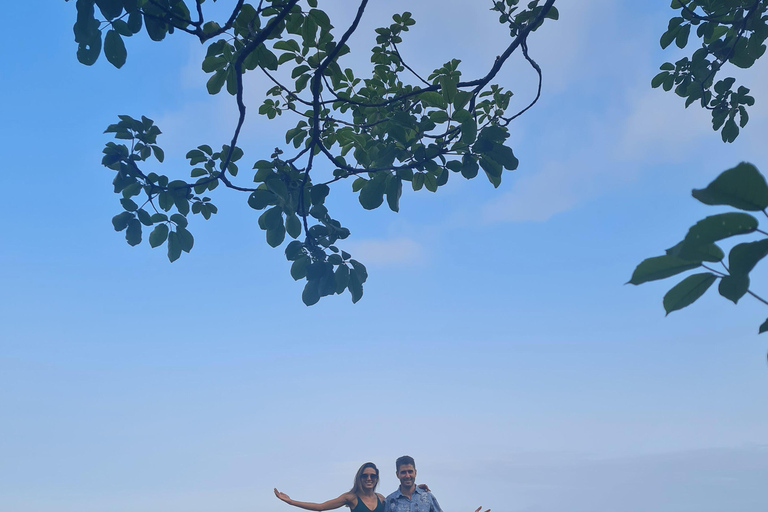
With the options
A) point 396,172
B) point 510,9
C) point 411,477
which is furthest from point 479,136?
point 411,477

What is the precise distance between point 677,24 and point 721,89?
1162 mm

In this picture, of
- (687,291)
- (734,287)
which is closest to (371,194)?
(687,291)

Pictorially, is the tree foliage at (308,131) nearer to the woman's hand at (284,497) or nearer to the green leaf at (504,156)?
the green leaf at (504,156)

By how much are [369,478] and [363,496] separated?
0.81 feet

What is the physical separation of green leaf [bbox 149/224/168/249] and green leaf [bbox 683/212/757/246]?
150 inches

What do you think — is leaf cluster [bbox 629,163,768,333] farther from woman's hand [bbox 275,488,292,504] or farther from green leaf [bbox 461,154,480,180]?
woman's hand [bbox 275,488,292,504]

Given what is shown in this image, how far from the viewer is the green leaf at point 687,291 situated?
1.32m

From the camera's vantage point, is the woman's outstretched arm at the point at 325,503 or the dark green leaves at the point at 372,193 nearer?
the dark green leaves at the point at 372,193

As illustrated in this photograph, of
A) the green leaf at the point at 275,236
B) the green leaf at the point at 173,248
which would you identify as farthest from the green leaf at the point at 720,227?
the green leaf at the point at 173,248

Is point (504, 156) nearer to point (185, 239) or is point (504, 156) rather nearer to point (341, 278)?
point (341, 278)

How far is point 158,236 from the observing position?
421cm

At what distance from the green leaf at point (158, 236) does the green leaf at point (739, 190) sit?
382cm

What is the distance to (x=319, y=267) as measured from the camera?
11.7 feet

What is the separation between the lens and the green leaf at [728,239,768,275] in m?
1.16
